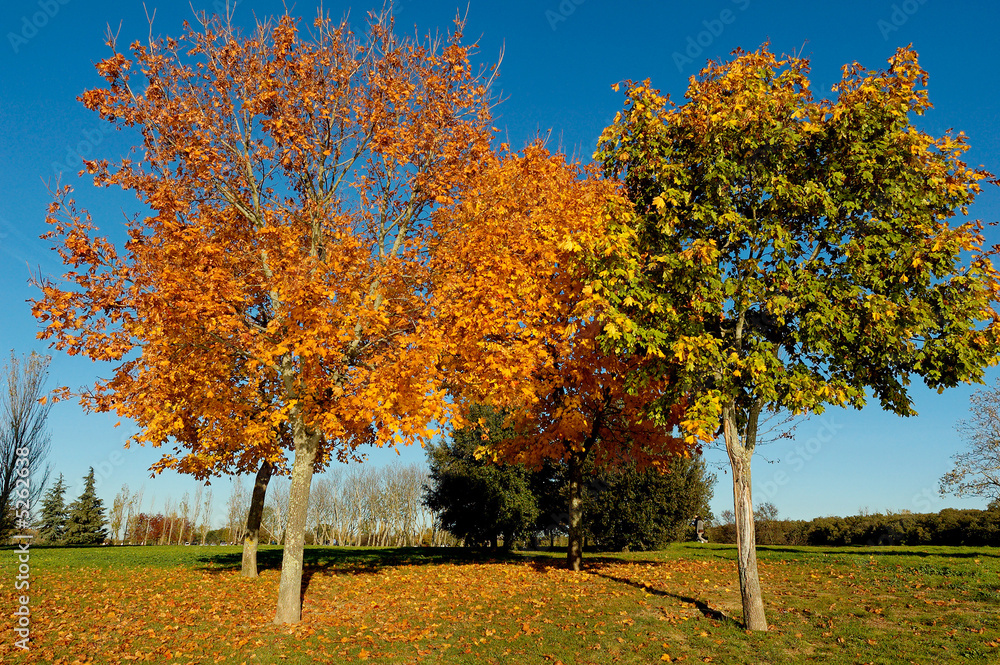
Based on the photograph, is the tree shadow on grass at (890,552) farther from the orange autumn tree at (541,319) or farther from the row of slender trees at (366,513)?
the row of slender trees at (366,513)

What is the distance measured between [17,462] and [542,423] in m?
28.9

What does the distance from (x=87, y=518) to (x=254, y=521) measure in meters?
42.7

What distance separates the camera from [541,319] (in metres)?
14.5

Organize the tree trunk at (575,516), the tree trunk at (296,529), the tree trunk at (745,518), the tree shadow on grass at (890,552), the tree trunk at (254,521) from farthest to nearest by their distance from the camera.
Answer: the tree shadow on grass at (890,552) → the tree trunk at (575,516) → the tree trunk at (254,521) → the tree trunk at (296,529) → the tree trunk at (745,518)

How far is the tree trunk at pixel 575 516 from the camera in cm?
1661

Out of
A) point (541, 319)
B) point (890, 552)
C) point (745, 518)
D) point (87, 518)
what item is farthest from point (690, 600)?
point (87, 518)

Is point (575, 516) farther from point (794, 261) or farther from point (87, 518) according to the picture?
point (87, 518)

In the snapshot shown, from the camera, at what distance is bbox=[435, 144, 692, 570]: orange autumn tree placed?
11.9m

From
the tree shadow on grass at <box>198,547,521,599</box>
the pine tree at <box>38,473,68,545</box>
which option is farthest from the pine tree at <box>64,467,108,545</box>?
the tree shadow on grass at <box>198,547,521,599</box>

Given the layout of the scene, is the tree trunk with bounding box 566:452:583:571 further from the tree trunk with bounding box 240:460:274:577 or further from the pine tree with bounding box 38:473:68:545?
the pine tree with bounding box 38:473:68:545

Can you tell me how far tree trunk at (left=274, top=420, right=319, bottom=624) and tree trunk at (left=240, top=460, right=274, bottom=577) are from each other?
5410 mm

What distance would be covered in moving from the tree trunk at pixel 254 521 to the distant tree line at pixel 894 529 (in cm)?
3035

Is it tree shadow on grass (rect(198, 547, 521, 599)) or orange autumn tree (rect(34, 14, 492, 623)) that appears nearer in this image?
orange autumn tree (rect(34, 14, 492, 623))

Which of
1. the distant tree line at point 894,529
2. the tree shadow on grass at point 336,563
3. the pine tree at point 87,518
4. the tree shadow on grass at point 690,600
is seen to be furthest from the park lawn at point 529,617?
the pine tree at point 87,518
